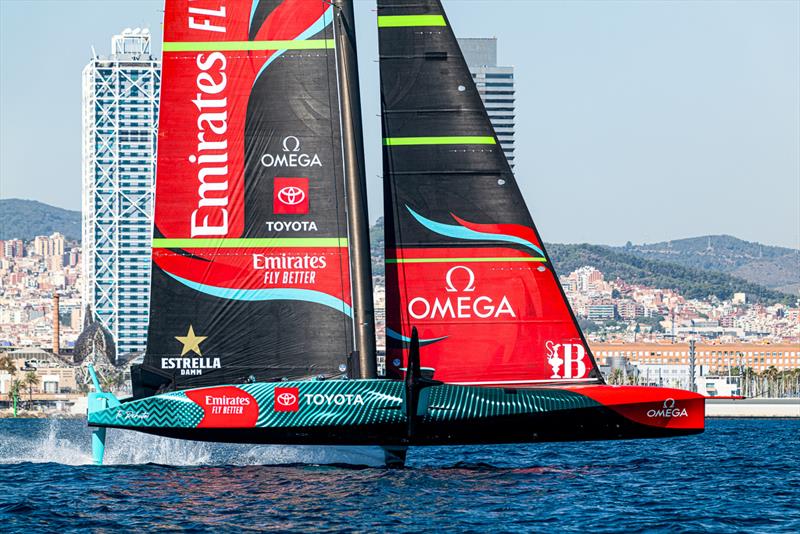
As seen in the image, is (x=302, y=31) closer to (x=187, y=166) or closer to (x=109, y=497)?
(x=187, y=166)

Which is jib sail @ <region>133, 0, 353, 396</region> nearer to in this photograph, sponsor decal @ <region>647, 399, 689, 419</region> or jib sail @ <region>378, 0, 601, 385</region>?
jib sail @ <region>378, 0, 601, 385</region>

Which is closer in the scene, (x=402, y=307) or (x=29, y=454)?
(x=402, y=307)

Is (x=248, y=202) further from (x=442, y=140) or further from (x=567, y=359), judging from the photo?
(x=567, y=359)

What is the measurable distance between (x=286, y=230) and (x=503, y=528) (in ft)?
26.7

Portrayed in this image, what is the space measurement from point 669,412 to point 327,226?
6.66 meters

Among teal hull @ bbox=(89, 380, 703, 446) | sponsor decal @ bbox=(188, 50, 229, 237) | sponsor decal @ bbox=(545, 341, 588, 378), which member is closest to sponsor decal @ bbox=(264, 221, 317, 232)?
sponsor decal @ bbox=(188, 50, 229, 237)

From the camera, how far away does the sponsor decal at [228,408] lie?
23.9 m

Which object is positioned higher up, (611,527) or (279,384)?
(279,384)

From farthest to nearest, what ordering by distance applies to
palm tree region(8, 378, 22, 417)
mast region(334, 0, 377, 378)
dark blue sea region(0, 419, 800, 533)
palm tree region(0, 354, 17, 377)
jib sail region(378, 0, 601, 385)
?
palm tree region(0, 354, 17, 377) < palm tree region(8, 378, 22, 417) < mast region(334, 0, 377, 378) < jib sail region(378, 0, 601, 385) < dark blue sea region(0, 419, 800, 533)

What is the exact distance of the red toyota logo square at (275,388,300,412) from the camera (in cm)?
2381

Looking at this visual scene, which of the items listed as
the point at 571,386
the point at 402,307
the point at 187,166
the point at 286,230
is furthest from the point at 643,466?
the point at 187,166

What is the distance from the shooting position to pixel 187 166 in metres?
25.5

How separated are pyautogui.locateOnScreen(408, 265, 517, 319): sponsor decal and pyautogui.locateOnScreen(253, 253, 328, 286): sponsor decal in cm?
177

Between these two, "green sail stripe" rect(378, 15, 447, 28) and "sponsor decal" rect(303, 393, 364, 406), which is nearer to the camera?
"sponsor decal" rect(303, 393, 364, 406)
